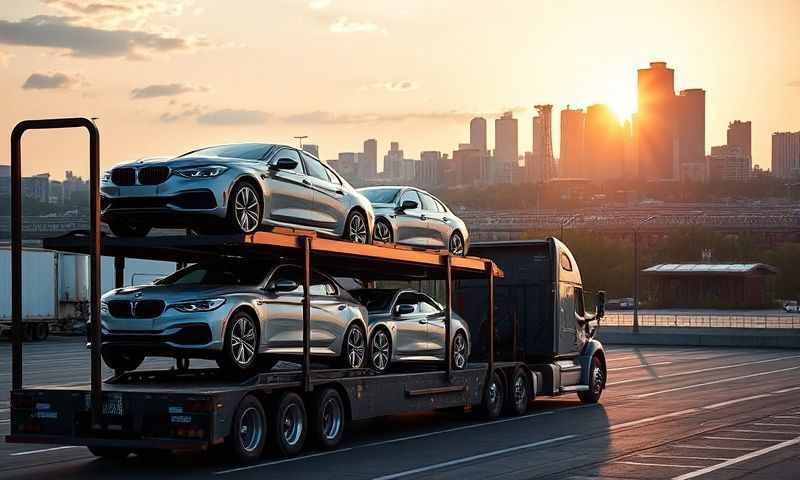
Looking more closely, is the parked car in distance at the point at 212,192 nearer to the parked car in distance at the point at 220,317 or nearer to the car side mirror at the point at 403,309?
the parked car in distance at the point at 220,317

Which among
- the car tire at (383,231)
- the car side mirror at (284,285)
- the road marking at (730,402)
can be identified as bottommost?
the road marking at (730,402)

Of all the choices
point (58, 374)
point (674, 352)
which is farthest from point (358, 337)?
point (674, 352)

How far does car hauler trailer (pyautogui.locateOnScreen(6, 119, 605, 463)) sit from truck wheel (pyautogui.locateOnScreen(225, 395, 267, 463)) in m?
0.01

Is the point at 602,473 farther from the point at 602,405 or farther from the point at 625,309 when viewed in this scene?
the point at 625,309

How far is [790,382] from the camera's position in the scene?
3177cm

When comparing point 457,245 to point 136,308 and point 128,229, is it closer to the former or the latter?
point 128,229

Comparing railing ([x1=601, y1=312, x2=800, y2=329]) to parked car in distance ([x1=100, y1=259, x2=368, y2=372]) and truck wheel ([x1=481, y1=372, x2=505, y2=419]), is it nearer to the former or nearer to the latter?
truck wheel ([x1=481, y1=372, x2=505, y2=419])

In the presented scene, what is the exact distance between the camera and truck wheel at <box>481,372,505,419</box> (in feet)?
69.6

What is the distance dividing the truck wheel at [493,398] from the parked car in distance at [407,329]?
0.76 meters

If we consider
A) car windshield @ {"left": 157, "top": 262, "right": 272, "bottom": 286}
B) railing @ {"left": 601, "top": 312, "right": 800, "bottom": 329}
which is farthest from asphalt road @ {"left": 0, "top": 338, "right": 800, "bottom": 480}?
railing @ {"left": 601, "top": 312, "right": 800, "bottom": 329}

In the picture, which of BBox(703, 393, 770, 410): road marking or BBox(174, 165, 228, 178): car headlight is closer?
BBox(174, 165, 228, 178): car headlight

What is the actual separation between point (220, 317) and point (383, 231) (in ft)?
17.4

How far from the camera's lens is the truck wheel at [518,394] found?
2206cm

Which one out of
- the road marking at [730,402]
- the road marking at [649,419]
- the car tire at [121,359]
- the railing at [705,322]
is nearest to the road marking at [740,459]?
the road marking at [649,419]
